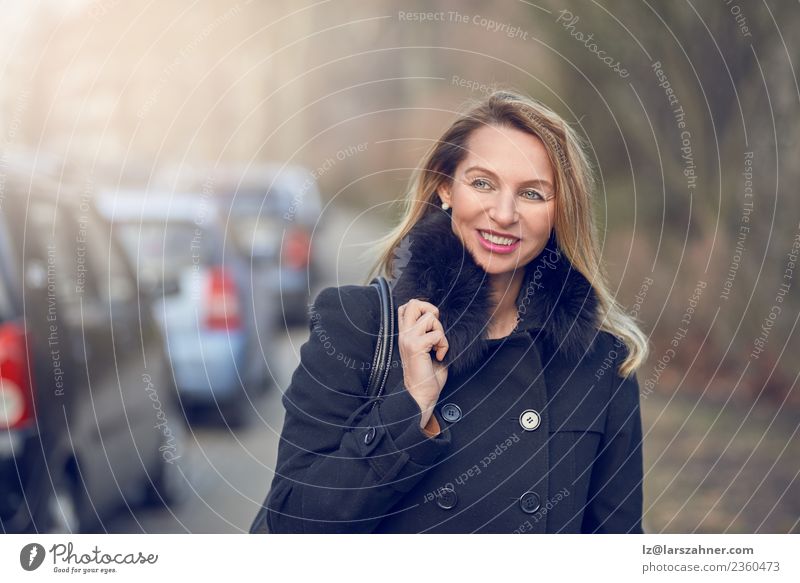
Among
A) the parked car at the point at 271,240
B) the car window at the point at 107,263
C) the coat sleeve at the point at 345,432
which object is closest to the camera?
the coat sleeve at the point at 345,432

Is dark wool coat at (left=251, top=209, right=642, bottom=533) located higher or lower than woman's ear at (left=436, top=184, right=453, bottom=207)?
lower

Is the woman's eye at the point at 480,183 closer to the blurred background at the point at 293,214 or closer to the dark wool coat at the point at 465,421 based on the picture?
the dark wool coat at the point at 465,421

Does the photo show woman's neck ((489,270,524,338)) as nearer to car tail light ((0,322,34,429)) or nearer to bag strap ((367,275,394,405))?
bag strap ((367,275,394,405))

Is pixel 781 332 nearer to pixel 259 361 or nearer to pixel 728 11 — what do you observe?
pixel 728 11

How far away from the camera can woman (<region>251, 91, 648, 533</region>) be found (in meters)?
2.49

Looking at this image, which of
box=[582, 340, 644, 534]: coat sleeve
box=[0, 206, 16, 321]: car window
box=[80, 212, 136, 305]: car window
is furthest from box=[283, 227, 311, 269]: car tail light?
box=[582, 340, 644, 534]: coat sleeve

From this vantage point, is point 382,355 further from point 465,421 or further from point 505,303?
point 505,303

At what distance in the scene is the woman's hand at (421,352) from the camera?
2.48m

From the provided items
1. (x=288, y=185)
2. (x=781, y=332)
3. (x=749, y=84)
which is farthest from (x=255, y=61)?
(x=288, y=185)
